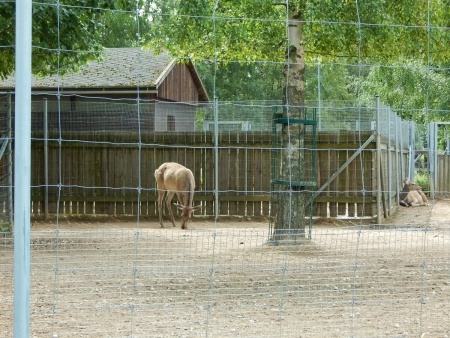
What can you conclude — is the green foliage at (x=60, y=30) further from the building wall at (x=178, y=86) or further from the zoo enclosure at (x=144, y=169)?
the building wall at (x=178, y=86)

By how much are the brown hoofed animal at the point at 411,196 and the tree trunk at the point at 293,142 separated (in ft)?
26.8

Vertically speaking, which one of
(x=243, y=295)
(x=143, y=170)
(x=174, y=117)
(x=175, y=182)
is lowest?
(x=243, y=295)

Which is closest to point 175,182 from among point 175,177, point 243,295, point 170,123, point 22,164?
point 175,177

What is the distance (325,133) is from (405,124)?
5.10 metres

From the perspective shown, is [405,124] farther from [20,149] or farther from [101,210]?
[20,149]

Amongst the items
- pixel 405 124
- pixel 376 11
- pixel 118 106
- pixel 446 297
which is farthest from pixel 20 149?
pixel 405 124

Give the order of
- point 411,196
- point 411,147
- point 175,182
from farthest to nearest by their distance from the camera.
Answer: point 411,147
point 411,196
point 175,182

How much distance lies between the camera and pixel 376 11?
980cm

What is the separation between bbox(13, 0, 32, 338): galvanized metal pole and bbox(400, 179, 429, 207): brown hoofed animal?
47.7 feet

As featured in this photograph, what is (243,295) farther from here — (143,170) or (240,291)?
(143,170)

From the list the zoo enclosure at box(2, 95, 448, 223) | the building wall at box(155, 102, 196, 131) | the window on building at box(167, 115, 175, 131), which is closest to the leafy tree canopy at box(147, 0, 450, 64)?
the zoo enclosure at box(2, 95, 448, 223)

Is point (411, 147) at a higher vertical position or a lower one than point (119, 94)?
lower

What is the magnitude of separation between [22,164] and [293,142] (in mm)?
6393

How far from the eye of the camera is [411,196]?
18.6 meters
